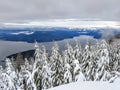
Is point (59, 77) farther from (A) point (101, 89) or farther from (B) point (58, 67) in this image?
(A) point (101, 89)

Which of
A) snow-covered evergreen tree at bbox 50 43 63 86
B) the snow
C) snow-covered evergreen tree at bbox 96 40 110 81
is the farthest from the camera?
snow-covered evergreen tree at bbox 50 43 63 86

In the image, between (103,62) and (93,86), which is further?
(103,62)

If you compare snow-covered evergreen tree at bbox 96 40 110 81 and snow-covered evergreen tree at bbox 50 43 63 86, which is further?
snow-covered evergreen tree at bbox 50 43 63 86

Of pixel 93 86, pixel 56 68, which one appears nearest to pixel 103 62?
A: pixel 56 68

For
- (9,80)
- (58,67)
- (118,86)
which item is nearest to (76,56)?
(58,67)

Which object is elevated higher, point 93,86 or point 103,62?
point 93,86

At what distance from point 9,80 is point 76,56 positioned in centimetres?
775

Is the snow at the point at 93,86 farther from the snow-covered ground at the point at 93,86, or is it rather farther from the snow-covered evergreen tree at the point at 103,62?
the snow-covered evergreen tree at the point at 103,62

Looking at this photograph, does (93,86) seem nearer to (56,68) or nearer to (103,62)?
(103,62)

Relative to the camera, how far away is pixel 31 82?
3014cm

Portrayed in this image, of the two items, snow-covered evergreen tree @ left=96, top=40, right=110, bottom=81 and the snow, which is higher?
the snow

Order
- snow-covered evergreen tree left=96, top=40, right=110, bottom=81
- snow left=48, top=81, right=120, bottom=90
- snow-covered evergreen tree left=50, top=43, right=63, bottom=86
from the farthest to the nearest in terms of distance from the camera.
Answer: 1. snow-covered evergreen tree left=50, top=43, right=63, bottom=86
2. snow-covered evergreen tree left=96, top=40, right=110, bottom=81
3. snow left=48, top=81, right=120, bottom=90

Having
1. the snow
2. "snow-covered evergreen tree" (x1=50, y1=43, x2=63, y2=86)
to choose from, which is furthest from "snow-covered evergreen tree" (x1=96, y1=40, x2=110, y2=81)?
the snow

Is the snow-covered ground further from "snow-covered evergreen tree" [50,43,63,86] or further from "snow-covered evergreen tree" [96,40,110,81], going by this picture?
"snow-covered evergreen tree" [50,43,63,86]
